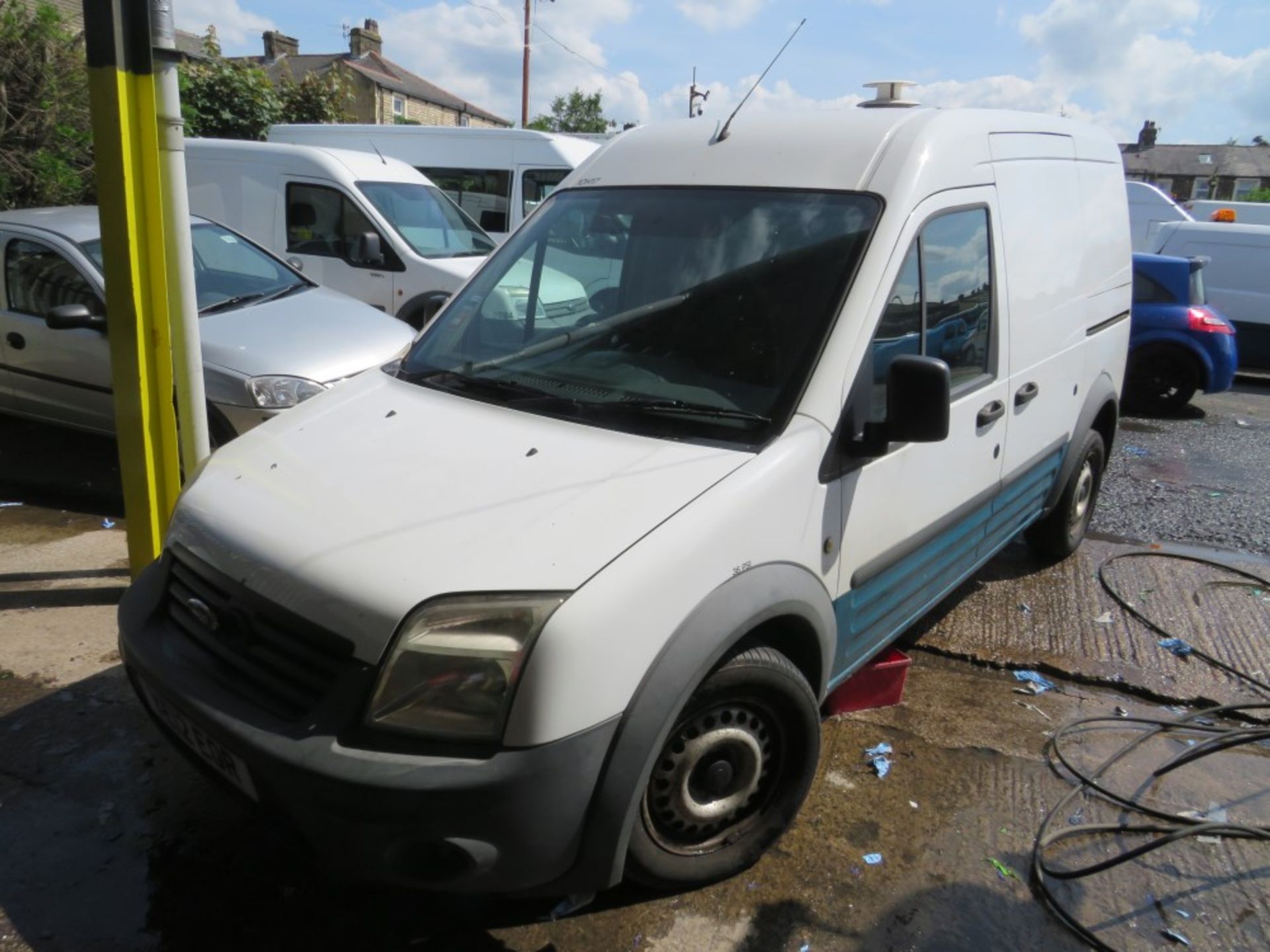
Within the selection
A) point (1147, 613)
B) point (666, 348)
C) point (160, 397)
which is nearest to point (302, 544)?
point (666, 348)

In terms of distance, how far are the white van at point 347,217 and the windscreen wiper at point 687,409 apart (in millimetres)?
5992

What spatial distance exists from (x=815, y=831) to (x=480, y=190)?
11.4 meters

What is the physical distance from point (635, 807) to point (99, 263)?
17.4ft

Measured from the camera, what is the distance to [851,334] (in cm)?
271

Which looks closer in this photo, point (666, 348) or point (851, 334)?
point (851, 334)

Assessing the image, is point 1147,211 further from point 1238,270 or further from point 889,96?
point 889,96

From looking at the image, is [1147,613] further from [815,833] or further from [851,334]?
[851,334]

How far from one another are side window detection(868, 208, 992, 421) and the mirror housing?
7 centimetres

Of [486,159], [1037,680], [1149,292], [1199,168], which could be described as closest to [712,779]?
[1037,680]

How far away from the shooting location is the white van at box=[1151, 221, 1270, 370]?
11711 millimetres

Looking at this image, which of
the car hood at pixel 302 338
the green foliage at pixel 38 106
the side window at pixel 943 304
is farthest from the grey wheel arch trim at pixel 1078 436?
the green foliage at pixel 38 106

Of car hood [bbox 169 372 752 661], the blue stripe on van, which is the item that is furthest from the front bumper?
the blue stripe on van

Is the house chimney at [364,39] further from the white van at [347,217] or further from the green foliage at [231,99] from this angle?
the white van at [347,217]

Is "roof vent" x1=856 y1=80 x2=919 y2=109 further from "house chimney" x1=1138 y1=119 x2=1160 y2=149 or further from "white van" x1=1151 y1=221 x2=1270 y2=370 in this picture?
"house chimney" x1=1138 y1=119 x2=1160 y2=149
